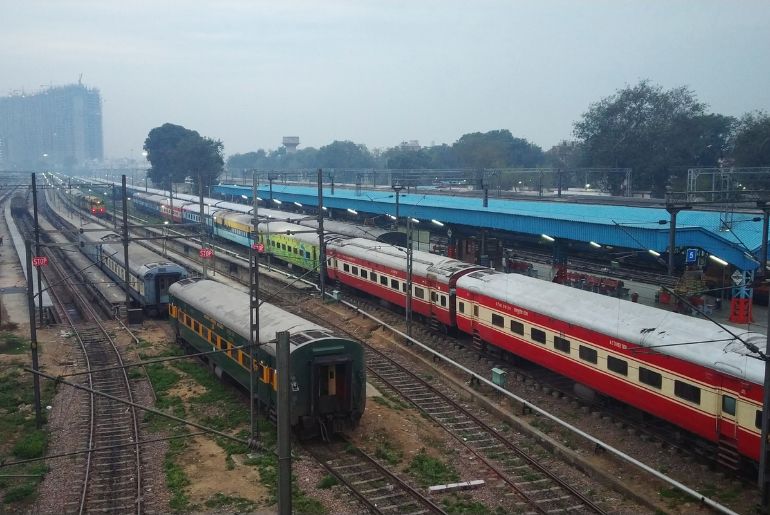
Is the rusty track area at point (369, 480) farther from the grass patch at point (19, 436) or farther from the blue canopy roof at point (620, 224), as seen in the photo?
the blue canopy roof at point (620, 224)

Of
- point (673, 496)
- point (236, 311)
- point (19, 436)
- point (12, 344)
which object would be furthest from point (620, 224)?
point (12, 344)

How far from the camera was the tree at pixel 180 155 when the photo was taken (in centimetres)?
10100

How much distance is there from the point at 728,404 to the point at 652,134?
50.1 meters

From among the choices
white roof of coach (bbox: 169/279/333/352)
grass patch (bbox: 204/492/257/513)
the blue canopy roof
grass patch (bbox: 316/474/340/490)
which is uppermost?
the blue canopy roof

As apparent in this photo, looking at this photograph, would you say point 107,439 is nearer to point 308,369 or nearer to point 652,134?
point 308,369

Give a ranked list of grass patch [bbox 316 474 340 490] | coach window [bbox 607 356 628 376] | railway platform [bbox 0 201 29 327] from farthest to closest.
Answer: railway platform [bbox 0 201 29 327], coach window [bbox 607 356 628 376], grass patch [bbox 316 474 340 490]

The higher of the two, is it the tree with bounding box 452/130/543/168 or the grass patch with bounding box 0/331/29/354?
the tree with bounding box 452/130/543/168

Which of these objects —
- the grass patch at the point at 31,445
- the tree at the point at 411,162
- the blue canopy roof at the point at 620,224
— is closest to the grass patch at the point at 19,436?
the grass patch at the point at 31,445

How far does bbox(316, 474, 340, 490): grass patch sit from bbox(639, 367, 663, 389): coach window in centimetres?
729

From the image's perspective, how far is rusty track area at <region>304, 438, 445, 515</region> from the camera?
13408 mm

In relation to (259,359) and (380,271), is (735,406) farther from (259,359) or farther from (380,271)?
(380,271)

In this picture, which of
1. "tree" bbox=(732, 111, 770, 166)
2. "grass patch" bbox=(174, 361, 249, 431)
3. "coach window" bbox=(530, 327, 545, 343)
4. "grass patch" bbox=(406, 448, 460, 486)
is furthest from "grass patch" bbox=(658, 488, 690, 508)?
"tree" bbox=(732, 111, 770, 166)

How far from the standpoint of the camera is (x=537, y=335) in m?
19.9

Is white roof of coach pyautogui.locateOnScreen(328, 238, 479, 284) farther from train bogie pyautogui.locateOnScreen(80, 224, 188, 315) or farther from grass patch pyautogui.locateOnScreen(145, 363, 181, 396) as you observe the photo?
grass patch pyautogui.locateOnScreen(145, 363, 181, 396)
